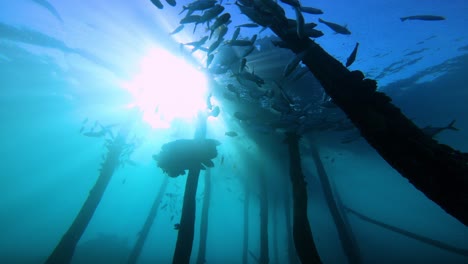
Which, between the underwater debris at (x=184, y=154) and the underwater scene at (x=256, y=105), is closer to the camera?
the underwater scene at (x=256, y=105)

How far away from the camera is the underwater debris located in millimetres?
9353

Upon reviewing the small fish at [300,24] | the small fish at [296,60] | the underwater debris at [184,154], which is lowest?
the small fish at [296,60]

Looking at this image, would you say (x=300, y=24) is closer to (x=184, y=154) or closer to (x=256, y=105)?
(x=184, y=154)

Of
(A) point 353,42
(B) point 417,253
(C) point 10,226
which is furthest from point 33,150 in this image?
(B) point 417,253

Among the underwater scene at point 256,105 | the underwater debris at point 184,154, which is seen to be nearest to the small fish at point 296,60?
the underwater scene at point 256,105

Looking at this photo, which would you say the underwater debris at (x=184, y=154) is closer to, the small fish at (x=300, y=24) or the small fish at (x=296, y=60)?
the small fish at (x=296, y=60)

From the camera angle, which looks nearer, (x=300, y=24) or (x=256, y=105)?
(x=300, y=24)

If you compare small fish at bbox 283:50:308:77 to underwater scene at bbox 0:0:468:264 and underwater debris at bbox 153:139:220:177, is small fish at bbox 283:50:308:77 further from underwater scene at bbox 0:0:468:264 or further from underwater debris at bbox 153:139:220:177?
underwater debris at bbox 153:139:220:177

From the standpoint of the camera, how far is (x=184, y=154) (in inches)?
377

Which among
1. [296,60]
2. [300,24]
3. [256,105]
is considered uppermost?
[256,105]

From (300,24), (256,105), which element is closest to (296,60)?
(300,24)

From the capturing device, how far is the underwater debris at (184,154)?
9.35m

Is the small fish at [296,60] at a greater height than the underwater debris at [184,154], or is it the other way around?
the underwater debris at [184,154]

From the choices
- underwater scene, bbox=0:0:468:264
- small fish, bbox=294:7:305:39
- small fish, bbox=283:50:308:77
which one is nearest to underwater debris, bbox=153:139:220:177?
underwater scene, bbox=0:0:468:264
